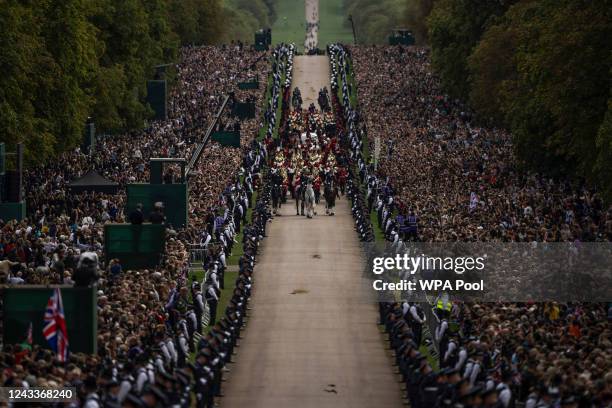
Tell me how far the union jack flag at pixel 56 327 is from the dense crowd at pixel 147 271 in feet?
0.90

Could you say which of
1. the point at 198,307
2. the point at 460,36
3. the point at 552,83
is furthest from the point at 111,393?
the point at 460,36

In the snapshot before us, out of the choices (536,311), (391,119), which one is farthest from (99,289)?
(391,119)

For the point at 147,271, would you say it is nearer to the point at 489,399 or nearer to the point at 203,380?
the point at 203,380

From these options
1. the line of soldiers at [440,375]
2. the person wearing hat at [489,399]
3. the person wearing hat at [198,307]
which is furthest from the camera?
the person wearing hat at [198,307]

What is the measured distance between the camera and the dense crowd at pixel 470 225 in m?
37.2

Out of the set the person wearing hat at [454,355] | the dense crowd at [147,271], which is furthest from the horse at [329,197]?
the person wearing hat at [454,355]

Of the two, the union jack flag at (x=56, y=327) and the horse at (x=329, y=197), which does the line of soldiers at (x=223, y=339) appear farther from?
the horse at (x=329, y=197)

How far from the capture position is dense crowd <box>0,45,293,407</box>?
3709 centimetres

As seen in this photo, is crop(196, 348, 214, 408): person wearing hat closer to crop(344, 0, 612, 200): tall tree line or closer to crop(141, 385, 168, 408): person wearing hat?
crop(141, 385, 168, 408): person wearing hat

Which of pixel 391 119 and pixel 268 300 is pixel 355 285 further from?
pixel 391 119

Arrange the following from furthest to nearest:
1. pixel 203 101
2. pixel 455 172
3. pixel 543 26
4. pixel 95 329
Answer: pixel 203 101 → pixel 455 172 → pixel 543 26 → pixel 95 329

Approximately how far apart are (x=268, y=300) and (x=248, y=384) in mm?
13721

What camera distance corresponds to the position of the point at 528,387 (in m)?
37.6

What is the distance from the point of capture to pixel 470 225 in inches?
2491
